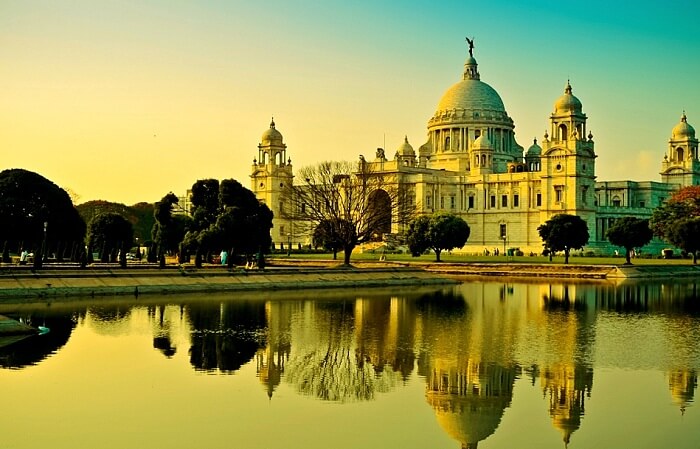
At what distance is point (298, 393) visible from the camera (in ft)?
53.0

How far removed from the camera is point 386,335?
23969 millimetres

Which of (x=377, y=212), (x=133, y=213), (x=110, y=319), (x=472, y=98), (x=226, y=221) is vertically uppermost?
(x=472, y=98)

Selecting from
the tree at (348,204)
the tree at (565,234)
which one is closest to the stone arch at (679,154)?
the tree at (348,204)

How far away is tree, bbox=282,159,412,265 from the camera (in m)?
56.0

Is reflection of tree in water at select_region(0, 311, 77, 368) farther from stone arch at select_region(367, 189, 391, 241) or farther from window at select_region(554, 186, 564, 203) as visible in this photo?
window at select_region(554, 186, 564, 203)

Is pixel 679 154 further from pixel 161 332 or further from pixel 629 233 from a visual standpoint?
pixel 161 332

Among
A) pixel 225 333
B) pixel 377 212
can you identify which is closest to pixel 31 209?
pixel 225 333

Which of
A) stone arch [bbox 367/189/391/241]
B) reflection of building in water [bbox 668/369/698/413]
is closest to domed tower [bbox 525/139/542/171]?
stone arch [bbox 367/189/391/241]

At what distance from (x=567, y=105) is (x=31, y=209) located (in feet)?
190

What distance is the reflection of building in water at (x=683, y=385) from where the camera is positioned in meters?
15.4

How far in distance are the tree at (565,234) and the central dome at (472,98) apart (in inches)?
1672

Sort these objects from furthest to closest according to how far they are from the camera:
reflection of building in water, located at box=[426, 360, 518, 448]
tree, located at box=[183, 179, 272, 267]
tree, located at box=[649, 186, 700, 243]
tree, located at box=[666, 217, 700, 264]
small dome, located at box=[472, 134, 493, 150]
Result: 1. small dome, located at box=[472, 134, 493, 150]
2. tree, located at box=[649, 186, 700, 243]
3. tree, located at box=[666, 217, 700, 264]
4. tree, located at box=[183, 179, 272, 267]
5. reflection of building in water, located at box=[426, 360, 518, 448]

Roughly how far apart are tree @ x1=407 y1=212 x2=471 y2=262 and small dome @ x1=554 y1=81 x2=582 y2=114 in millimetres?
24099

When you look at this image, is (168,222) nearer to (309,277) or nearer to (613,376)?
(309,277)
